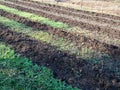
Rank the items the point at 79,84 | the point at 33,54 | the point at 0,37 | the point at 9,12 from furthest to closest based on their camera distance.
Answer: the point at 9,12 → the point at 0,37 → the point at 33,54 → the point at 79,84

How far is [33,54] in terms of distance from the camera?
11.4 m

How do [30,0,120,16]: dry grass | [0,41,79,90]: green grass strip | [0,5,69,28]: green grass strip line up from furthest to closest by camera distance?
[30,0,120,16]: dry grass
[0,5,69,28]: green grass strip
[0,41,79,90]: green grass strip

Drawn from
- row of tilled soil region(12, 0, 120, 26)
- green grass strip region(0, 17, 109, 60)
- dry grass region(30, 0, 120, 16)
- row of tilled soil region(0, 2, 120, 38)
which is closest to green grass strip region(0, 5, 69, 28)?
row of tilled soil region(0, 2, 120, 38)

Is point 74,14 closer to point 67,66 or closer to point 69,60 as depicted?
point 69,60

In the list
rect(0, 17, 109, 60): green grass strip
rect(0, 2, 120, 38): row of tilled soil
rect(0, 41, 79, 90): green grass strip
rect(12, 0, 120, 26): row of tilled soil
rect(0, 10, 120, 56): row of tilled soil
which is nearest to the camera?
rect(0, 41, 79, 90): green grass strip

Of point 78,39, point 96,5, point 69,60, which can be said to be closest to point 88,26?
point 78,39

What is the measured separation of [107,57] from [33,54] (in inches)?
119

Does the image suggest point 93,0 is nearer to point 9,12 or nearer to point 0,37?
point 9,12

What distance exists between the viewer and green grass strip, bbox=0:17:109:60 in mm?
11406

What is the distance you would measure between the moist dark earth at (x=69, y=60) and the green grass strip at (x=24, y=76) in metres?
0.39

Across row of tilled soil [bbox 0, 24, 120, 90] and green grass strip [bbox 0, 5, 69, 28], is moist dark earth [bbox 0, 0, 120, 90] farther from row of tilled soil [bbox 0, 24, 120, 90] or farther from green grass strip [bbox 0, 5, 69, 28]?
green grass strip [bbox 0, 5, 69, 28]

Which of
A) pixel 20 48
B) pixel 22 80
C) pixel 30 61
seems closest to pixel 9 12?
pixel 20 48

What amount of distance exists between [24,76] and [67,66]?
173 centimetres

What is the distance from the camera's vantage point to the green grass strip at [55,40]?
37.4 feet
